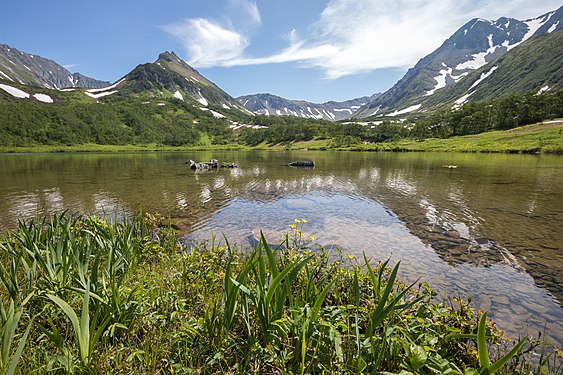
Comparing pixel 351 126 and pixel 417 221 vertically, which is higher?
pixel 351 126

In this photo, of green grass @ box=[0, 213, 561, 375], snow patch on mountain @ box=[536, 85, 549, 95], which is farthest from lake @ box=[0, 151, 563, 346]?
snow patch on mountain @ box=[536, 85, 549, 95]

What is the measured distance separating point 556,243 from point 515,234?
1449 millimetres

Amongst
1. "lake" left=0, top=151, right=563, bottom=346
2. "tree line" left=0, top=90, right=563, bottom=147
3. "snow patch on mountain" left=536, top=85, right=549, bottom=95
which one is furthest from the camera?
"snow patch on mountain" left=536, top=85, right=549, bottom=95

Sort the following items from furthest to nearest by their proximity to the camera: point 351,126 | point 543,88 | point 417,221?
point 543,88 < point 351,126 < point 417,221

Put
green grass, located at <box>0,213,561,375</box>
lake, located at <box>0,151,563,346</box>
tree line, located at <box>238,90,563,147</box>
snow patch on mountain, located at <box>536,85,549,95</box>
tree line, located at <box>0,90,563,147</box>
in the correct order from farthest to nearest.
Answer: snow patch on mountain, located at <box>536,85,549,95</box> < tree line, located at <box>0,90,563,147</box> < tree line, located at <box>238,90,563,147</box> < lake, located at <box>0,151,563,346</box> < green grass, located at <box>0,213,561,375</box>

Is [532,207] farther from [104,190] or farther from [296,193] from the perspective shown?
[104,190]

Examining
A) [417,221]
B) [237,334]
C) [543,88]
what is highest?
[543,88]

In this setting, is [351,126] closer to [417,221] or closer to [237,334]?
[417,221]

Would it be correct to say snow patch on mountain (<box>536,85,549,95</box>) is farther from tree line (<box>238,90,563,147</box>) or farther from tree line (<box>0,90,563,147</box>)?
tree line (<box>238,90,563,147</box>)

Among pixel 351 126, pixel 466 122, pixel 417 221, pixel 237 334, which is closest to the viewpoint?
pixel 237 334

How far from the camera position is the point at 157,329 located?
4320 mm

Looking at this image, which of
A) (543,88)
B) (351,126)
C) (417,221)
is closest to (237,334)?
(417,221)

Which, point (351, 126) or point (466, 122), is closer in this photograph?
point (466, 122)

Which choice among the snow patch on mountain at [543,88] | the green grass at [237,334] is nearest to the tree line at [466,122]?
the snow patch on mountain at [543,88]
